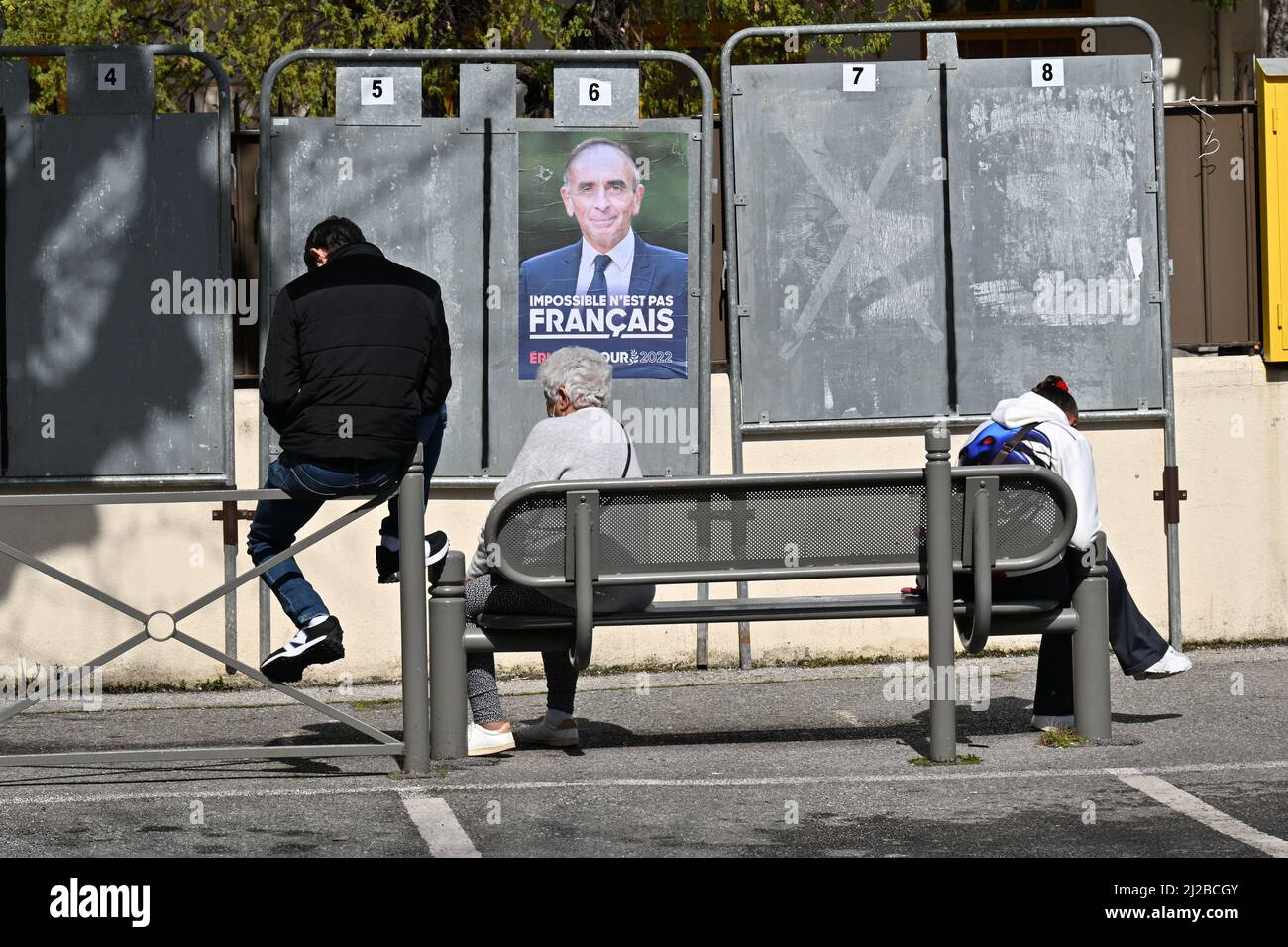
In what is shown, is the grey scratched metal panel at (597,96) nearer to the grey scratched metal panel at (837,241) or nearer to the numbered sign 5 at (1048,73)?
the grey scratched metal panel at (837,241)

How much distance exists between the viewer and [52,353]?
8992 mm

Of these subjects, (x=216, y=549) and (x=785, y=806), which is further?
(x=216, y=549)

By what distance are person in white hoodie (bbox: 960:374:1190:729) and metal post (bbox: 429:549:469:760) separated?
182 cm

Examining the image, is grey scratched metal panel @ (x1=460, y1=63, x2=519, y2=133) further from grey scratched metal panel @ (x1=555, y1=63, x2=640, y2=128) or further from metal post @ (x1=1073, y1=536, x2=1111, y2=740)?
metal post @ (x1=1073, y1=536, x2=1111, y2=740)

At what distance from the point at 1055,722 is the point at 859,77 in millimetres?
3535

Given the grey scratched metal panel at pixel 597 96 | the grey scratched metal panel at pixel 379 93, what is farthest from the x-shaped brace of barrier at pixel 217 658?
the grey scratched metal panel at pixel 597 96

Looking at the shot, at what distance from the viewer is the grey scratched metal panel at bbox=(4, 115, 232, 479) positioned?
8.98 meters

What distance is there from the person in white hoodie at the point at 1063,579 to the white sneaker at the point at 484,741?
69.1 inches

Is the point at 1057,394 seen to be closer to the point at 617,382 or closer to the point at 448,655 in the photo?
the point at 617,382

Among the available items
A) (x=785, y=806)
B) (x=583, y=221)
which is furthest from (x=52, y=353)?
(x=785, y=806)

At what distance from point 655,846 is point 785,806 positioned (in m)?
0.62

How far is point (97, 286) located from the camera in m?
9.01

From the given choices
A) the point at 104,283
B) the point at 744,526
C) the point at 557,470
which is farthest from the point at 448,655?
the point at 104,283

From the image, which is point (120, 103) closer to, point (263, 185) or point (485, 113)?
point (263, 185)
